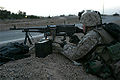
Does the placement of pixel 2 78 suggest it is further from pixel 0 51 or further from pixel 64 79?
pixel 0 51

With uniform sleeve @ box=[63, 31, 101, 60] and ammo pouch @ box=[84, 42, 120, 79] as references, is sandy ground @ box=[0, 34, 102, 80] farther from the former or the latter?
uniform sleeve @ box=[63, 31, 101, 60]

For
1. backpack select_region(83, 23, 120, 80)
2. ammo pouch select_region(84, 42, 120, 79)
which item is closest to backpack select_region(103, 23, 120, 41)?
backpack select_region(83, 23, 120, 80)

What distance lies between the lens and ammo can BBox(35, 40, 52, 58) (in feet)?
14.2

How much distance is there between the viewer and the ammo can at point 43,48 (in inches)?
171

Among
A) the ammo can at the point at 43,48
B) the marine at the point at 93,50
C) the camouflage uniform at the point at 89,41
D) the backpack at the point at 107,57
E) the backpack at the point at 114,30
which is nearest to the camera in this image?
the backpack at the point at 107,57

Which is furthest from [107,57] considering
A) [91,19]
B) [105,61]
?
[91,19]

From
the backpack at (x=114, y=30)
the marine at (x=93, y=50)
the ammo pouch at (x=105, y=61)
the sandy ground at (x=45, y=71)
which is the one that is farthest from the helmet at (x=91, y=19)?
the sandy ground at (x=45, y=71)

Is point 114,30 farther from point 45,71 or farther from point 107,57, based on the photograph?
point 45,71

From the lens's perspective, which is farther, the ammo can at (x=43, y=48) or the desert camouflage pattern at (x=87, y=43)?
the ammo can at (x=43, y=48)

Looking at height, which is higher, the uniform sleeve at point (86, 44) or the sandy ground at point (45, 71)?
the uniform sleeve at point (86, 44)

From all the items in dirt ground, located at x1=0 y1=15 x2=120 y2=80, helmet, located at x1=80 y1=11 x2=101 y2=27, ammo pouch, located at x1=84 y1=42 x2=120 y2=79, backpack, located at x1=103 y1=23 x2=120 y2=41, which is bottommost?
dirt ground, located at x1=0 y1=15 x2=120 y2=80

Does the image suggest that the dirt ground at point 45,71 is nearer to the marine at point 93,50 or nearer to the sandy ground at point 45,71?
the sandy ground at point 45,71

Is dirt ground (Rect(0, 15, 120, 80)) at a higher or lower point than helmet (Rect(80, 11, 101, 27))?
lower

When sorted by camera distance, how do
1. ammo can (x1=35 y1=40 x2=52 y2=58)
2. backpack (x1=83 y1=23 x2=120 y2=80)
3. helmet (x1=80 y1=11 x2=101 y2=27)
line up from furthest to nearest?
ammo can (x1=35 y1=40 x2=52 y2=58) < helmet (x1=80 y1=11 x2=101 y2=27) < backpack (x1=83 y1=23 x2=120 y2=80)
